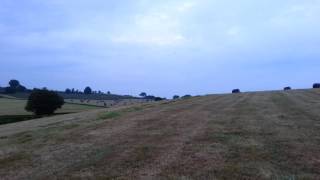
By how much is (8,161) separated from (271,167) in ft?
17.9

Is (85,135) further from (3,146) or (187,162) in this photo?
(187,162)

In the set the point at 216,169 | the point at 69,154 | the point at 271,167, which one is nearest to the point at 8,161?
the point at 69,154

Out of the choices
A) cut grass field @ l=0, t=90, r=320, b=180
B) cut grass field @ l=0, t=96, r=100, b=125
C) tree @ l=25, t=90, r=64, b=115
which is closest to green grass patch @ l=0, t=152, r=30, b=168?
cut grass field @ l=0, t=90, r=320, b=180

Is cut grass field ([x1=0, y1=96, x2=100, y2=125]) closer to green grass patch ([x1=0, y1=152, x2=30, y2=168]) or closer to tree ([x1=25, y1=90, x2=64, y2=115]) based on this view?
tree ([x1=25, y1=90, x2=64, y2=115])

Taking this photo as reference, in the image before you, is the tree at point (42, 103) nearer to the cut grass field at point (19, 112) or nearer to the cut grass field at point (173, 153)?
the cut grass field at point (19, 112)

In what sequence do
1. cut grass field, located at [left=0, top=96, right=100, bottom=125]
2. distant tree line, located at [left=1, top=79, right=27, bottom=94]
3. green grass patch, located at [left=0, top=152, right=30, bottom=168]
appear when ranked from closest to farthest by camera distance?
1. green grass patch, located at [left=0, top=152, right=30, bottom=168]
2. cut grass field, located at [left=0, top=96, right=100, bottom=125]
3. distant tree line, located at [left=1, top=79, right=27, bottom=94]

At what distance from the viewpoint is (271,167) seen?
944 cm

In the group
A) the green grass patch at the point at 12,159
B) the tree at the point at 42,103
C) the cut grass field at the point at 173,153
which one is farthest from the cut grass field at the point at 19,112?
the green grass patch at the point at 12,159

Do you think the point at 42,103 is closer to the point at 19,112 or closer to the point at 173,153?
the point at 19,112

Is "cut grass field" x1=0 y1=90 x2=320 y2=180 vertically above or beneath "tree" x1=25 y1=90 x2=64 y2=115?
beneath

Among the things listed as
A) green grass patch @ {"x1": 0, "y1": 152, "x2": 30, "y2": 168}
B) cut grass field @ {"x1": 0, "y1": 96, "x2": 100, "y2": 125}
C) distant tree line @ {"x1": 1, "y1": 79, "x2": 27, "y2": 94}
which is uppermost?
distant tree line @ {"x1": 1, "y1": 79, "x2": 27, "y2": 94}

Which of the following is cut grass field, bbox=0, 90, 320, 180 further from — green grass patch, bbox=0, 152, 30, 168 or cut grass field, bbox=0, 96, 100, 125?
cut grass field, bbox=0, 96, 100, 125

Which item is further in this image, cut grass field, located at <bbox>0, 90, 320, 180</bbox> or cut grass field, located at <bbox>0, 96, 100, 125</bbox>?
cut grass field, located at <bbox>0, 96, 100, 125</bbox>

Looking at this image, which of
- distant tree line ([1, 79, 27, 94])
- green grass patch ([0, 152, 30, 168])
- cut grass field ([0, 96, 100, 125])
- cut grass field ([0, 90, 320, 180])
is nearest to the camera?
cut grass field ([0, 90, 320, 180])
